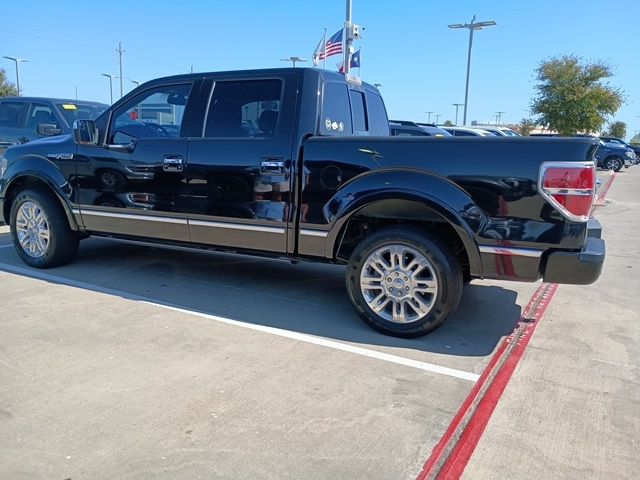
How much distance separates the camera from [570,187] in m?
3.56

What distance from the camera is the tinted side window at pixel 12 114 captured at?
9844mm

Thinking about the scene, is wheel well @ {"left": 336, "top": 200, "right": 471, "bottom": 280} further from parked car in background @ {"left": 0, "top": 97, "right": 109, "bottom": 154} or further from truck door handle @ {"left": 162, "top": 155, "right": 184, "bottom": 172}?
parked car in background @ {"left": 0, "top": 97, "right": 109, "bottom": 154}

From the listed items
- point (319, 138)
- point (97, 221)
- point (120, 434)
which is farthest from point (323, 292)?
point (120, 434)

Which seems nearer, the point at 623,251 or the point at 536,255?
the point at 536,255

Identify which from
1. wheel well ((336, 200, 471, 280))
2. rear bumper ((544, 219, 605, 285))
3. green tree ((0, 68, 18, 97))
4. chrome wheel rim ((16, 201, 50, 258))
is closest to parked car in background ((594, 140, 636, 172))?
wheel well ((336, 200, 471, 280))

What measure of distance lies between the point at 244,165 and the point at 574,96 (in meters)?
30.2

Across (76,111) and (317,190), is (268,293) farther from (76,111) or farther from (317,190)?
(76,111)

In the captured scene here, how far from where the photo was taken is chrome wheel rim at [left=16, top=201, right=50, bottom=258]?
5.86m

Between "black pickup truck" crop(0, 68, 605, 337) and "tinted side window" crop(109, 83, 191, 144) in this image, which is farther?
"tinted side window" crop(109, 83, 191, 144)

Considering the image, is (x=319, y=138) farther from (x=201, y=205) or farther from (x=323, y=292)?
(x=323, y=292)

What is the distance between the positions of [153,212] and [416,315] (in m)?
2.73

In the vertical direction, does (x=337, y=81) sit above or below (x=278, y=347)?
above

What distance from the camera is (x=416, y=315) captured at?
13.8 feet

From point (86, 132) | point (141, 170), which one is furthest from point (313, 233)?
point (86, 132)
